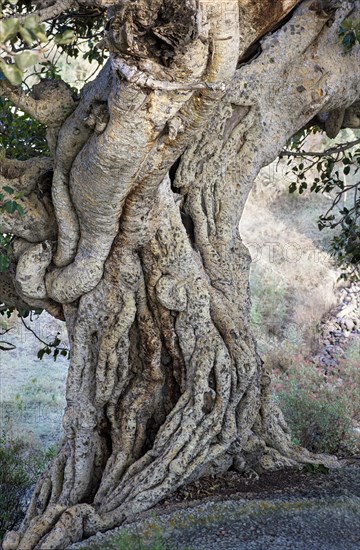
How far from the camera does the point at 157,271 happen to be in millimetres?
4195

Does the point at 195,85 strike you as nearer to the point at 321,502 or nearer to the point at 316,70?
the point at 316,70

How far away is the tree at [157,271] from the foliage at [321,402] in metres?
2.85

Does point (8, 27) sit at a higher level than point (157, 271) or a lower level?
higher

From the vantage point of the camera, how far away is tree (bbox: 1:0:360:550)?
152 inches

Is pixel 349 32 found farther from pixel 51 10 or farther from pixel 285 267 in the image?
pixel 285 267

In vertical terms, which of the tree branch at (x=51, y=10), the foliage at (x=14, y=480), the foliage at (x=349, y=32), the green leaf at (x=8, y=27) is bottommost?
the foliage at (x=14, y=480)

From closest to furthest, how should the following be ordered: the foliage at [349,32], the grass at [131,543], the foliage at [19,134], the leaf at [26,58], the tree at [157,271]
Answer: the leaf at [26,58]
the grass at [131,543]
the tree at [157,271]
the foliage at [349,32]
the foliage at [19,134]

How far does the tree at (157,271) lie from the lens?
3865 mm

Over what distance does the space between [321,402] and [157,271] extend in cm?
510

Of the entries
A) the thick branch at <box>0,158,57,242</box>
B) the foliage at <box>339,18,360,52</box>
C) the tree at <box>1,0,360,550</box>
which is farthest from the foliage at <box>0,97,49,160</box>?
the foliage at <box>339,18,360,52</box>

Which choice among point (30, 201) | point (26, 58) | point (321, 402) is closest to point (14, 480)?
point (30, 201)

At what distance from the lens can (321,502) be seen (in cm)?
412

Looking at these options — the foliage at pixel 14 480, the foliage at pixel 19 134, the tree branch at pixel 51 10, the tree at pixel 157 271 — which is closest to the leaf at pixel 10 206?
the tree at pixel 157 271

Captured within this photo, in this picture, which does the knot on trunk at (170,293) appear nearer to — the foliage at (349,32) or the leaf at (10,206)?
the leaf at (10,206)
